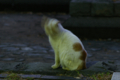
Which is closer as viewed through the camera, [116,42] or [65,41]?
[65,41]

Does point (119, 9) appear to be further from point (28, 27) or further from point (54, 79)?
point (54, 79)

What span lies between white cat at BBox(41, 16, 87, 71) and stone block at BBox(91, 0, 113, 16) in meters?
4.36

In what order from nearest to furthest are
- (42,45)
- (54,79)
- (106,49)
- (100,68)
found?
(54,79) → (100,68) → (106,49) → (42,45)

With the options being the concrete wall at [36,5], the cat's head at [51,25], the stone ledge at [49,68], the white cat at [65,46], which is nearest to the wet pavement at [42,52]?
the stone ledge at [49,68]

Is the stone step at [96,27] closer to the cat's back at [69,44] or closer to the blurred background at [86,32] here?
the blurred background at [86,32]

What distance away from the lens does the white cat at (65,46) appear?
16.1 feet

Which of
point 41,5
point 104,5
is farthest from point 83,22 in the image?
point 41,5

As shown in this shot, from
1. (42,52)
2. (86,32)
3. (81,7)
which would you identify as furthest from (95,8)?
(42,52)

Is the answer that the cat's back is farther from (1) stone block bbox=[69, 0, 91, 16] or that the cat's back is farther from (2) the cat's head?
(1) stone block bbox=[69, 0, 91, 16]

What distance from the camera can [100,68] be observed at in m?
5.30

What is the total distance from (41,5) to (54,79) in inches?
420

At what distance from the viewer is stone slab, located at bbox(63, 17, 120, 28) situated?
9266 millimetres

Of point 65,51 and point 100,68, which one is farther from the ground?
point 65,51

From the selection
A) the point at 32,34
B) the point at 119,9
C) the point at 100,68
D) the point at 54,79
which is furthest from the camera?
the point at 32,34
